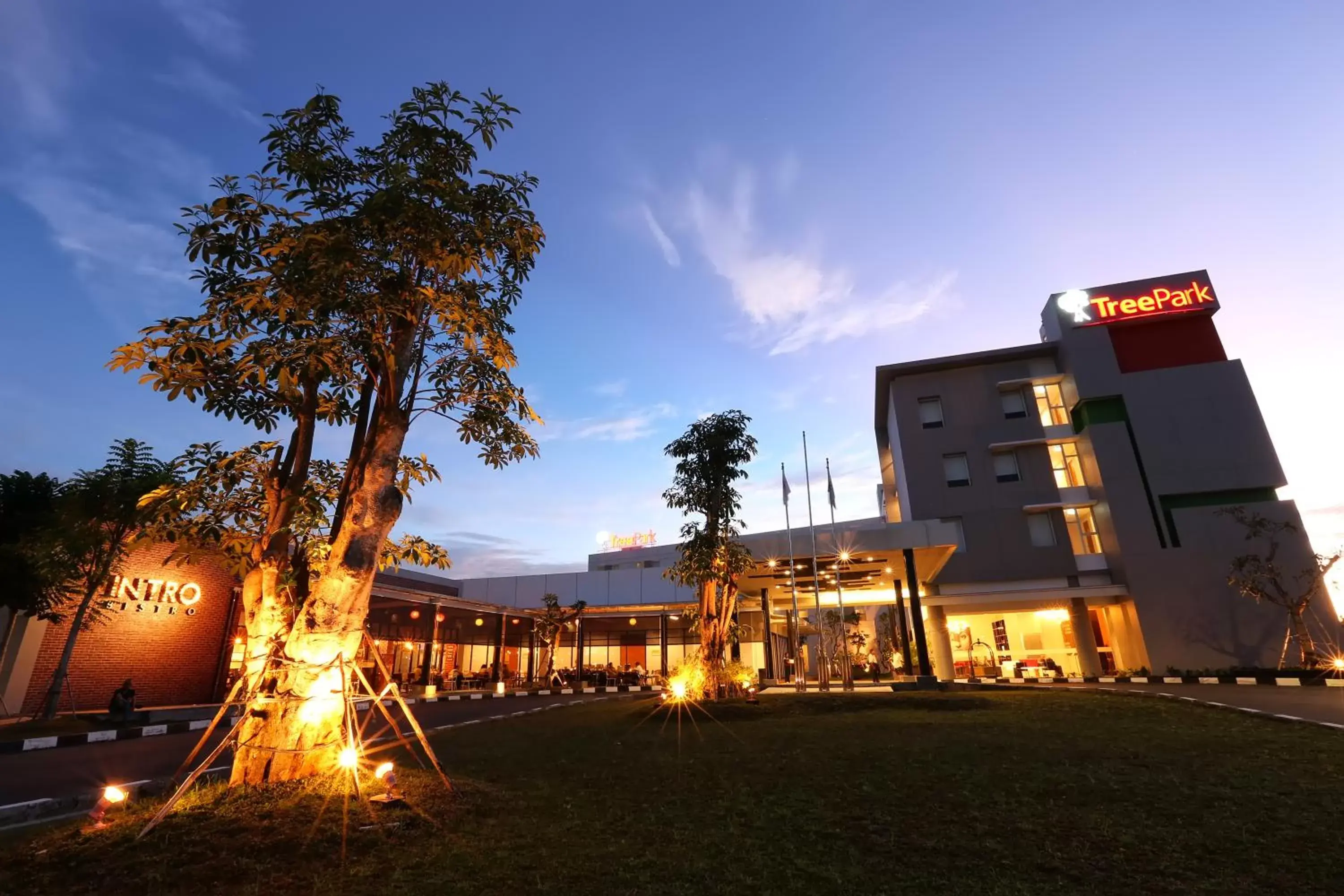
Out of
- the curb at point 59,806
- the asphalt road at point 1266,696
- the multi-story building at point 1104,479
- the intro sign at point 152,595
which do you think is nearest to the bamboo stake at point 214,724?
the curb at point 59,806

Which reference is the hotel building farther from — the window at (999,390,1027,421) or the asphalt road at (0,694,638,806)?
the asphalt road at (0,694,638,806)

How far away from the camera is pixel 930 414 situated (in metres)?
33.7

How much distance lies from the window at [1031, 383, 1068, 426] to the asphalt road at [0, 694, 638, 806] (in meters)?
30.6

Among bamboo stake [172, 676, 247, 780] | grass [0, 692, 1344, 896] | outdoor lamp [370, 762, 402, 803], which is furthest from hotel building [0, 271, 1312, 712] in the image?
outdoor lamp [370, 762, 402, 803]

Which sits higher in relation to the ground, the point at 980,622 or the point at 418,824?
the point at 980,622

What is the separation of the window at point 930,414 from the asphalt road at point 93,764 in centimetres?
2652

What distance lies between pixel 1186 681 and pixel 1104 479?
887cm

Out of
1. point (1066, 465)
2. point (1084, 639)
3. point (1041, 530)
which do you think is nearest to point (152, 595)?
point (1041, 530)

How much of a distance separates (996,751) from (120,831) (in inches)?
409

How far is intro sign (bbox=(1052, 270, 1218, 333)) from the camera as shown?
99.1 ft

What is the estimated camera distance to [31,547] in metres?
15.2

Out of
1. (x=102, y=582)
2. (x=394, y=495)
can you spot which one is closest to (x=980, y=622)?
(x=394, y=495)

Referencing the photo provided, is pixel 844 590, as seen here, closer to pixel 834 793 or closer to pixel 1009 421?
pixel 1009 421

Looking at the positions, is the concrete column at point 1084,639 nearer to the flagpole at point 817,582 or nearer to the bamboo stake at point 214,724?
the flagpole at point 817,582
